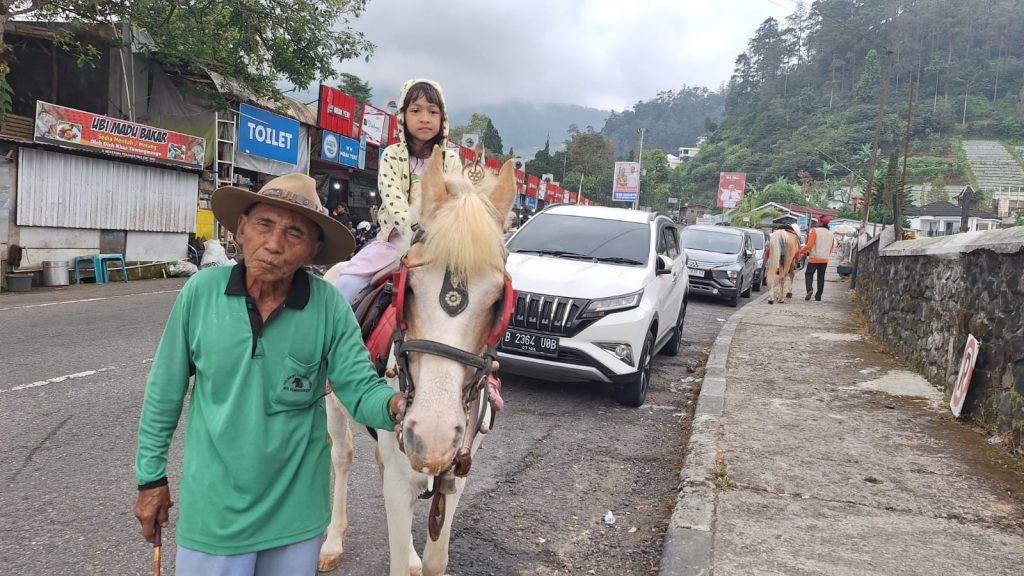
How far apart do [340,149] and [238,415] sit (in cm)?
2124

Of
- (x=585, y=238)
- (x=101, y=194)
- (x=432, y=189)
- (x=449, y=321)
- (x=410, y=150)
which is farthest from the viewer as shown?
(x=101, y=194)

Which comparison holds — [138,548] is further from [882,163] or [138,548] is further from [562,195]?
[882,163]

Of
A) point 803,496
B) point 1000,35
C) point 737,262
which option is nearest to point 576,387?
point 803,496

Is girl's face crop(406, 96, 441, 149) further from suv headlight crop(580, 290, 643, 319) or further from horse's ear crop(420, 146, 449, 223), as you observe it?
suv headlight crop(580, 290, 643, 319)

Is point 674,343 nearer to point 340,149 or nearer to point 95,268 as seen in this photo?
point 95,268

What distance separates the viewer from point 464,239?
2.03m

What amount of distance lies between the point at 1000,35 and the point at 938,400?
534ft

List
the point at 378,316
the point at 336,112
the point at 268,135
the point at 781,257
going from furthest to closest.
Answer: the point at 336,112
the point at 268,135
the point at 781,257
the point at 378,316

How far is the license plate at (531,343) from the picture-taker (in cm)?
599

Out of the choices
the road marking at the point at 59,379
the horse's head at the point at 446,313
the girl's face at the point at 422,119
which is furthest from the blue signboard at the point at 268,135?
the horse's head at the point at 446,313

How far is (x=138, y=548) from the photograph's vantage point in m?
3.13

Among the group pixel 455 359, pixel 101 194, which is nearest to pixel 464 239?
pixel 455 359

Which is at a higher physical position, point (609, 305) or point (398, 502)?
point (609, 305)

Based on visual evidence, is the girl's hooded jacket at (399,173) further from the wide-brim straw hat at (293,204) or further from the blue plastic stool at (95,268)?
the blue plastic stool at (95,268)
